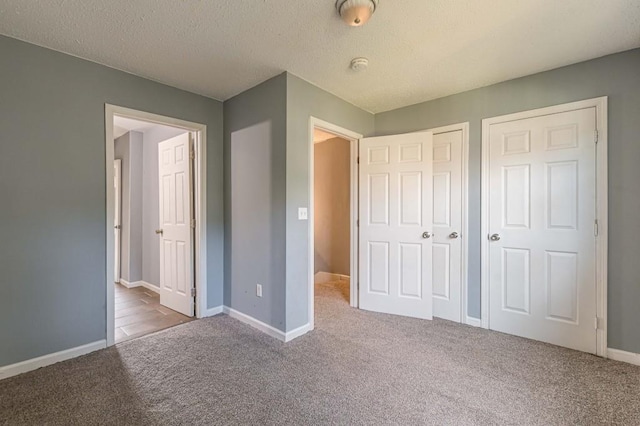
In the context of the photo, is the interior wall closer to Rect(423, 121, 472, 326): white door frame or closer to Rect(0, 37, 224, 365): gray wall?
Rect(423, 121, 472, 326): white door frame

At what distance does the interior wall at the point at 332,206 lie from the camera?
4730 millimetres

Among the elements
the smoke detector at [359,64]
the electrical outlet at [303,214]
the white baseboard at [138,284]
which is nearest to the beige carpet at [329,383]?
the electrical outlet at [303,214]

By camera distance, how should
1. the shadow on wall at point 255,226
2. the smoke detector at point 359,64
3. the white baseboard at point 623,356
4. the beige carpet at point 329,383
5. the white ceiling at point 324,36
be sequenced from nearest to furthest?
the beige carpet at point 329,383 → the white ceiling at point 324,36 → the white baseboard at point 623,356 → the smoke detector at point 359,64 → the shadow on wall at point 255,226

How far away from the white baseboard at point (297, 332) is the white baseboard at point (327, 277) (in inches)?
78.4

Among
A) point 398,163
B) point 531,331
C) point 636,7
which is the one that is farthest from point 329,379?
point 636,7

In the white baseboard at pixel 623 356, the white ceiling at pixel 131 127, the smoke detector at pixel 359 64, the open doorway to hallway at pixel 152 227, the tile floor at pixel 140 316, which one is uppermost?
the white ceiling at pixel 131 127

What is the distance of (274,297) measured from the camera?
2611 mm

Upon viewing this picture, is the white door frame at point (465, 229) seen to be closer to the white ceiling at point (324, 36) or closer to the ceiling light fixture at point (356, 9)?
the white ceiling at point (324, 36)

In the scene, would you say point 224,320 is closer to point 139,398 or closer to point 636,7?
point 139,398

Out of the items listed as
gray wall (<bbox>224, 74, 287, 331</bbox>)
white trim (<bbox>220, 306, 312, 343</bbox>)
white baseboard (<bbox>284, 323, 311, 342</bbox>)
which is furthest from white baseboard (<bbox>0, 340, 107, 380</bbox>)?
white baseboard (<bbox>284, 323, 311, 342</bbox>)

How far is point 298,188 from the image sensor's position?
2.62 metres

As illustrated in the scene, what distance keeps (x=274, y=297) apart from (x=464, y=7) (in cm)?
256

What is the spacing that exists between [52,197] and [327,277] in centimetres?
371

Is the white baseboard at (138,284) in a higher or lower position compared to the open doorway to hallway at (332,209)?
lower
